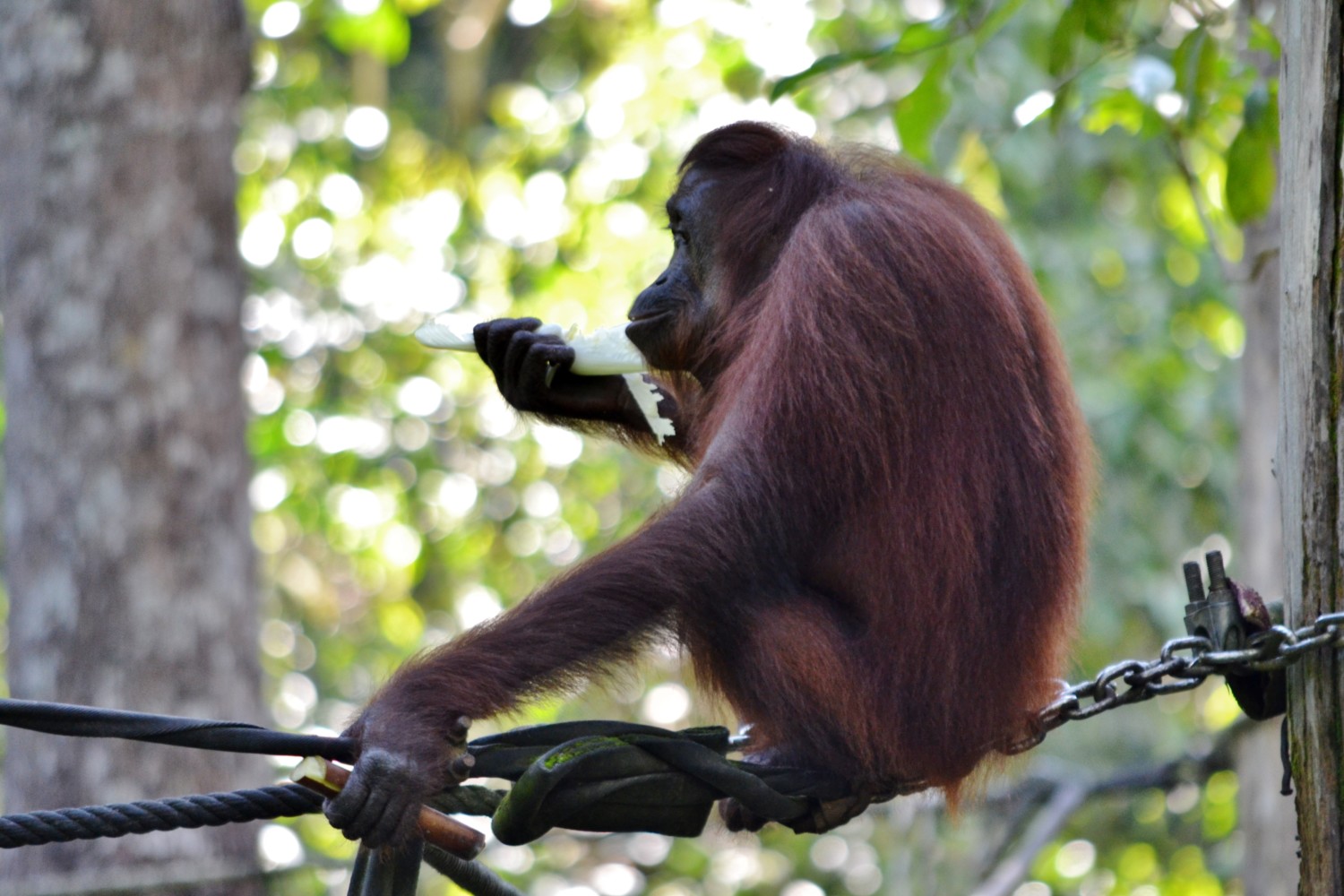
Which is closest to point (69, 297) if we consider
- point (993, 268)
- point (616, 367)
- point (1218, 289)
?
point (616, 367)

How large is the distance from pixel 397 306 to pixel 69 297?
11.5ft

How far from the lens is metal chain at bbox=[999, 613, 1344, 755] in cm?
212

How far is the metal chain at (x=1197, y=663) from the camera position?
2.12 m

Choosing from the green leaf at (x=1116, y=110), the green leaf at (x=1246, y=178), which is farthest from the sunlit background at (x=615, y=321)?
the green leaf at (x=1246, y=178)

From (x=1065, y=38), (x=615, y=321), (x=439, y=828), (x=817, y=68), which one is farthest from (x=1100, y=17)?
(x=615, y=321)

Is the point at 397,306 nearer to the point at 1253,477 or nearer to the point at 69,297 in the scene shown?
the point at 69,297

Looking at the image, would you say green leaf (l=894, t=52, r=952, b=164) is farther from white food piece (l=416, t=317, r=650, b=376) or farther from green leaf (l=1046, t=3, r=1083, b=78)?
white food piece (l=416, t=317, r=650, b=376)

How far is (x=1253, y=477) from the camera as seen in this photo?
487 centimetres

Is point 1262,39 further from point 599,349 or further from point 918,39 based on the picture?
point 599,349

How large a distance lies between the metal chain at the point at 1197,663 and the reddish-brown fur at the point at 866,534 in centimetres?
31

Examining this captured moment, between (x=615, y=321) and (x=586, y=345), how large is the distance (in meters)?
4.66

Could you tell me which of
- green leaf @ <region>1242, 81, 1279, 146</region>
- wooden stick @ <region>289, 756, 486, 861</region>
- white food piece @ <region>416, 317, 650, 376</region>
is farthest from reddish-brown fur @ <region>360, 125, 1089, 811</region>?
green leaf @ <region>1242, 81, 1279, 146</region>

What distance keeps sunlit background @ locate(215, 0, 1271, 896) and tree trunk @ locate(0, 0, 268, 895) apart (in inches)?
61.8

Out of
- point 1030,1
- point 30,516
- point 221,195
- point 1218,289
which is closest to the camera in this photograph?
point 30,516
